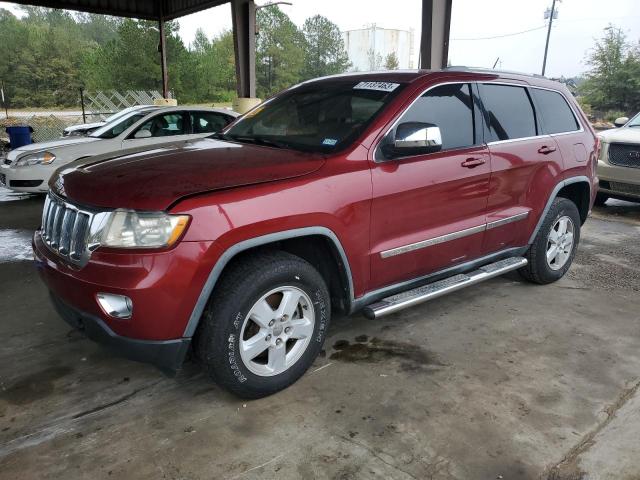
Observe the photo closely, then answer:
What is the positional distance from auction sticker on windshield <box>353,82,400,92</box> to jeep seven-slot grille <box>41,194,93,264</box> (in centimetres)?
197

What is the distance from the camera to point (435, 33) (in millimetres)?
8852

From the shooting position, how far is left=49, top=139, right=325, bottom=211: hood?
2.50 meters

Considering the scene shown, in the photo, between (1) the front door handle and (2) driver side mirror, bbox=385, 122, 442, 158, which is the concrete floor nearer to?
(1) the front door handle

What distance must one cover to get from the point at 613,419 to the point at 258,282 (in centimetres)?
203

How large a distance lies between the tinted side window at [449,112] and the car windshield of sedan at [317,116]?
0.21 metres

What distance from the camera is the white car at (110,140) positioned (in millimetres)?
7840

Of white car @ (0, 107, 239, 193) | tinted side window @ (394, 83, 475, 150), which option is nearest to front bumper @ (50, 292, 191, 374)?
tinted side window @ (394, 83, 475, 150)

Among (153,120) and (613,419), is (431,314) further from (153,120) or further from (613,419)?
(153,120)

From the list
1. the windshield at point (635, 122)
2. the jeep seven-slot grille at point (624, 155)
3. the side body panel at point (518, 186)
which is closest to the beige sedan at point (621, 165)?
the jeep seven-slot grille at point (624, 155)

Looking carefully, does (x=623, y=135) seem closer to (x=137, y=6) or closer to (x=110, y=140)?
(x=110, y=140)

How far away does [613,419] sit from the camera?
2.77 m

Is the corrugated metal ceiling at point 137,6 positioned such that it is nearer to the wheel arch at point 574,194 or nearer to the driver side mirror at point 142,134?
the driver side mirror at point 142,134

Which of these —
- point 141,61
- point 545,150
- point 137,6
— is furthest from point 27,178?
point 141,61

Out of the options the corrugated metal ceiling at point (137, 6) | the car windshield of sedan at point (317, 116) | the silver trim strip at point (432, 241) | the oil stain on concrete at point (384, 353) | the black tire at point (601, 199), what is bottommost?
the oil stain on concrete at point (384, 353)
